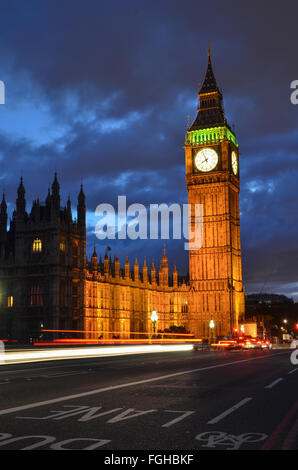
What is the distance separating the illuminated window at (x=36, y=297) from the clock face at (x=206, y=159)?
141ft

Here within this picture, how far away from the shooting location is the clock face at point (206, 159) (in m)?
106

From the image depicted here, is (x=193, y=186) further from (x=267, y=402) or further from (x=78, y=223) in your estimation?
(x=267, y=402)

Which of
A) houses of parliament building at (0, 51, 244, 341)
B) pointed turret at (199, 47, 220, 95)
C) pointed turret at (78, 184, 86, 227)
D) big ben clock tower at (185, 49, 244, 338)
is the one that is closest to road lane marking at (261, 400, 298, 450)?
houses of parliament building at (0, 51, 244, 341)

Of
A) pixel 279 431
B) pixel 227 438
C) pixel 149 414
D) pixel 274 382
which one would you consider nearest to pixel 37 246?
pixel 274 382

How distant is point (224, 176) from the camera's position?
10462 centimetres

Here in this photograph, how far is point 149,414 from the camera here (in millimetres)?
11312

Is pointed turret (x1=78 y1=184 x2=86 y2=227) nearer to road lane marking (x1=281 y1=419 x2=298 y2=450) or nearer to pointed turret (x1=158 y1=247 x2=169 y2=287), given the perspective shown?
pointed turret (x1=158 y1=247 x2=169 y2=287)

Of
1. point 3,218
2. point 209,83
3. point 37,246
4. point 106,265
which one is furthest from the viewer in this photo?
point 209,83

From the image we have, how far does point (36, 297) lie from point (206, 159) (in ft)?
148

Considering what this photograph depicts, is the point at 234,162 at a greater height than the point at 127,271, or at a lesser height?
greater

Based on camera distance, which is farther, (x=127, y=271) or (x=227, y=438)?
(x=127, y=271)

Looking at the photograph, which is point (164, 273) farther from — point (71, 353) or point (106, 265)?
point (71, 353)

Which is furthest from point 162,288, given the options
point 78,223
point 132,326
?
point 78,223

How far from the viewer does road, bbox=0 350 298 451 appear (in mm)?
8625
